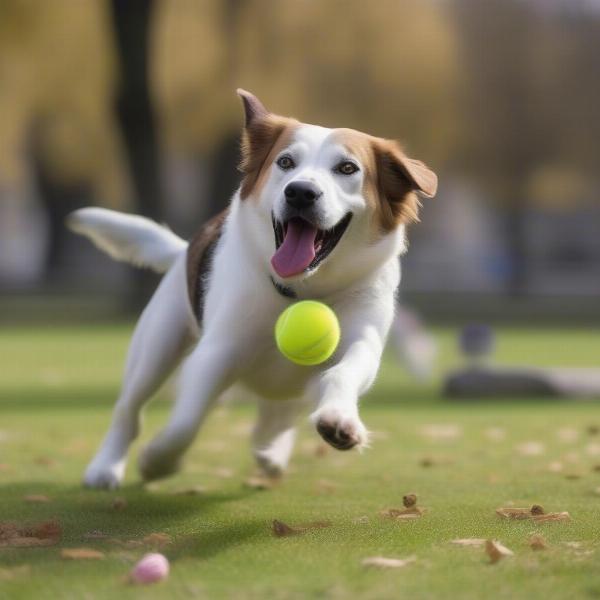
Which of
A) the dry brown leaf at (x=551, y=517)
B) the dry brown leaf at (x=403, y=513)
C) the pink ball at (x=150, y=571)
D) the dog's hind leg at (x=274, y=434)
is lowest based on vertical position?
the dog's hind leg at (x=274, y=434)

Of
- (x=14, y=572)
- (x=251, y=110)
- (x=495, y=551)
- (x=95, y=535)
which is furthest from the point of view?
(x=251, y=110)

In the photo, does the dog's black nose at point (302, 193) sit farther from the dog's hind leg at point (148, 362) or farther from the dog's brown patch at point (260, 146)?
the dog's hind leg at point (148, 362)

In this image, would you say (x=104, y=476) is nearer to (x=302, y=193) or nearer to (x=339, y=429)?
(x=302, y=193)

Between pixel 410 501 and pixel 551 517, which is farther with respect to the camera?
pixel 410 501

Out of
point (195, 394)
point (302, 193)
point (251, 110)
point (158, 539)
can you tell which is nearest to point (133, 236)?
point (251, 110)

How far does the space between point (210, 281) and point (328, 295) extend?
68cm

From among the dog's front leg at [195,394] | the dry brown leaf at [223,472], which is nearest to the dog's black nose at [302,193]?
the dog's front leg at [195,394]

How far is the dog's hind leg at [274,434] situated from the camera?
6621 millimetres

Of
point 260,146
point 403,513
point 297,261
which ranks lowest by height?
point 403,513

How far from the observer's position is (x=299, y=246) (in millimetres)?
5250

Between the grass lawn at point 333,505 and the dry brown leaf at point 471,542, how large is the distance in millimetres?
75

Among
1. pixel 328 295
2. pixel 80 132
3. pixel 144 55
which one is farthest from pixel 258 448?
pixel 80 132

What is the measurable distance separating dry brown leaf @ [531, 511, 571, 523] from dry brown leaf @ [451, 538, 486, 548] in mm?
563

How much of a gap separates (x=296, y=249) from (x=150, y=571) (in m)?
1.77
